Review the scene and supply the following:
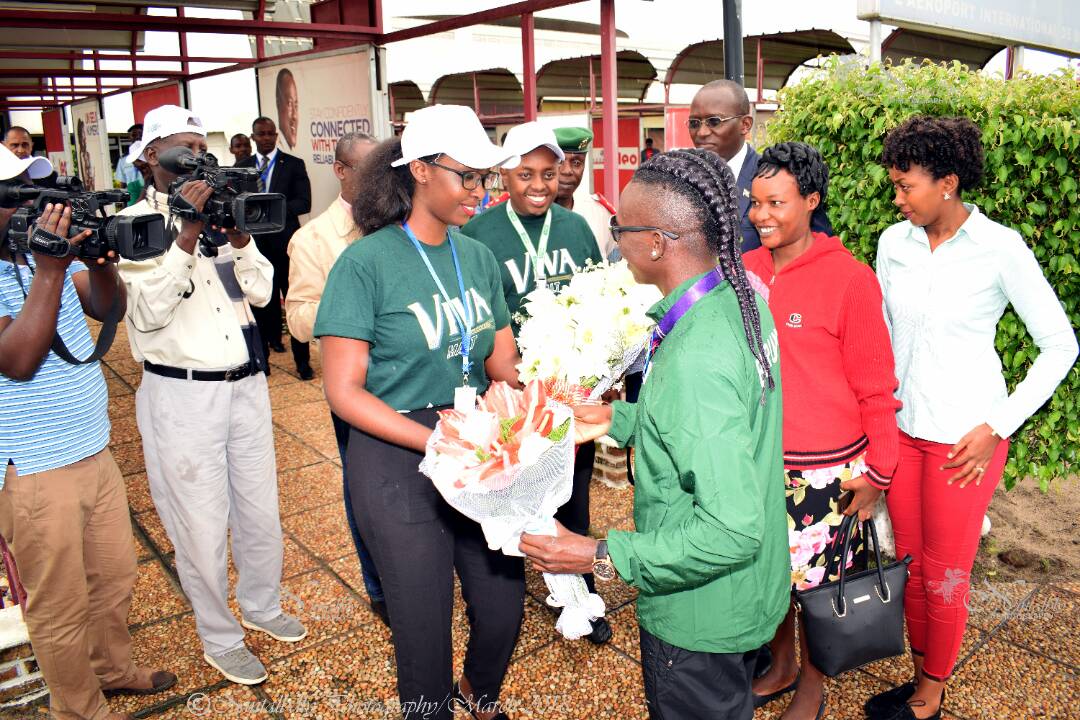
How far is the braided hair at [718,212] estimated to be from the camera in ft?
6.48

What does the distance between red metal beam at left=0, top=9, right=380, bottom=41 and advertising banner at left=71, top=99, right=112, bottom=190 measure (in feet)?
27.5

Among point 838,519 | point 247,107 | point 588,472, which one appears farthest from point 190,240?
point 247,107

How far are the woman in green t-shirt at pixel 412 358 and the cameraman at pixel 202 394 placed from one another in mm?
956

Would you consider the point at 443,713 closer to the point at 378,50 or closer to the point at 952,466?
A: the point at 952,466

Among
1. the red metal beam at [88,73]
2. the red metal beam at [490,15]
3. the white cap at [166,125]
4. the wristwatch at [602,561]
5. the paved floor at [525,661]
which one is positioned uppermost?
the red metal beam at [88,73]

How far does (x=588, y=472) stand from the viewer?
3.80 metres

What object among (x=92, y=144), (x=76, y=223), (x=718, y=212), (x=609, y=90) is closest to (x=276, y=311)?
(x=609, y=90)

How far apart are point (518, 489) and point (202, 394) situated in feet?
6.36

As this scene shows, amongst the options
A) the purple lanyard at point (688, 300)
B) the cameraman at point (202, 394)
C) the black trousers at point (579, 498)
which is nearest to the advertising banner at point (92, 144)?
the cameraman at point (202, 394)

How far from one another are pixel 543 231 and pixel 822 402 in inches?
64.6

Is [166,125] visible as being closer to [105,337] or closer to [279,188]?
[105,337]

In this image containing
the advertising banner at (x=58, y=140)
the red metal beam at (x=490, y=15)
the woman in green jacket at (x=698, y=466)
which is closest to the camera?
the woman in green jacket at (x=698, y=466)

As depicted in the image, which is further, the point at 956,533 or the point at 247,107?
the point at 247,107

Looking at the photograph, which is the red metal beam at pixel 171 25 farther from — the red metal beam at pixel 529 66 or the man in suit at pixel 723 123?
the man in suit at pixel 723 123
